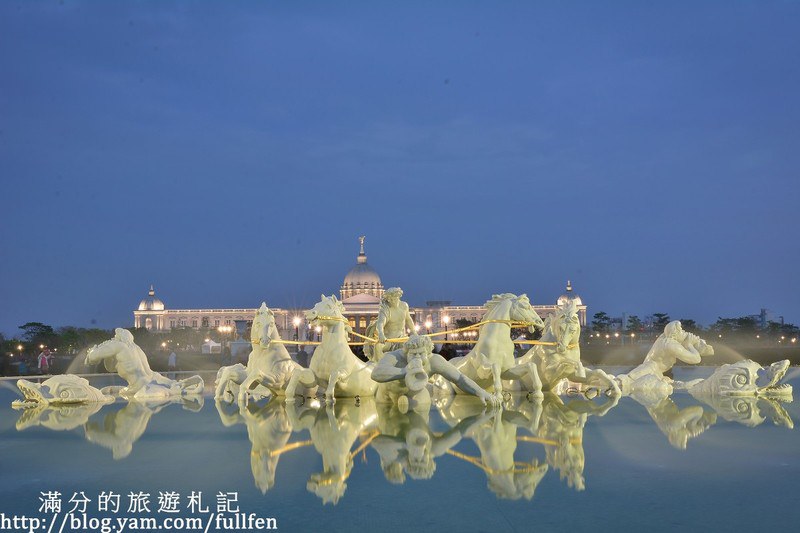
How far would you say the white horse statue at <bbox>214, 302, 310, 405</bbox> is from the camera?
1420 cm

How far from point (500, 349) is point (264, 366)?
4285 millimetres

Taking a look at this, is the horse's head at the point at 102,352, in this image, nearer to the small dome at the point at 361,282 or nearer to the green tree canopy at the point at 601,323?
the green tree canopy at the point at 601,323

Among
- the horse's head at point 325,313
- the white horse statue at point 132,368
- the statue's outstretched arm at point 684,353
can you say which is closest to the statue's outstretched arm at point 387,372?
the horse's head at point 325,313

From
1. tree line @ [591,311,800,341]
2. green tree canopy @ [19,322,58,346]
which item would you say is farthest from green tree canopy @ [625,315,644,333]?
green tree canopy @ [19,322,58,346]

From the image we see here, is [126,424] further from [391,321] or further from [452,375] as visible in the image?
[391,321]

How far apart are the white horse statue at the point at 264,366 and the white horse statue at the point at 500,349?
10.5 feet

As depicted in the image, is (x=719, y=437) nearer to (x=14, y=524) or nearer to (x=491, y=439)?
(x=491, y=439)

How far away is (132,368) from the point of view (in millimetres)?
15273

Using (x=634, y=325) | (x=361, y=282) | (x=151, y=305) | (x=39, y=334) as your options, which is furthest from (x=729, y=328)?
(x=151, y=305)

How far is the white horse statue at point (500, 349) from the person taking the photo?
13.5m

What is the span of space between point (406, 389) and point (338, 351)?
1.55m

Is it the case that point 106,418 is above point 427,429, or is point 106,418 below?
above

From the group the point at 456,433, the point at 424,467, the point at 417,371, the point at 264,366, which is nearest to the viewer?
the point at 424,467

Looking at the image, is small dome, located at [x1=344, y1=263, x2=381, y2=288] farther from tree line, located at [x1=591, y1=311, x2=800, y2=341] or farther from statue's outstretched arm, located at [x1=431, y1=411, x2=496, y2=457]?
statue's outstretched arm, located at [x1=431, y1=411, x2=496, y2=457]
